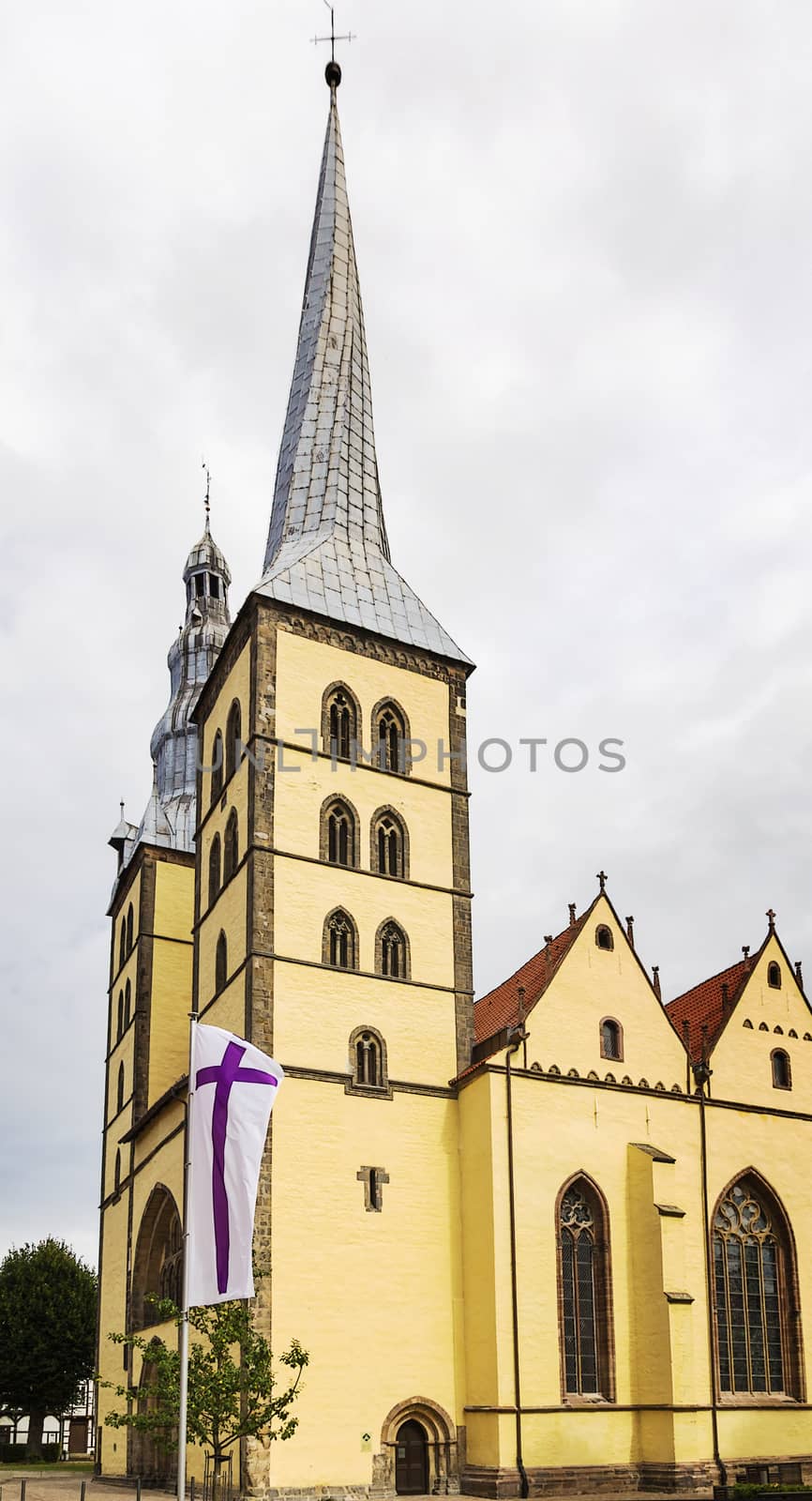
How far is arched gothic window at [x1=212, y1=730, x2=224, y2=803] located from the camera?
3584 cm

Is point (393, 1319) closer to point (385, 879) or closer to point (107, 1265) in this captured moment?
point (385, 879)

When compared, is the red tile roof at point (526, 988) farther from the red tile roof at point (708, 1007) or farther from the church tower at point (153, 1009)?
the church tower at point (153, 1009)

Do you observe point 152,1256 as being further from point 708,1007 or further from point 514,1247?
point 708,1007

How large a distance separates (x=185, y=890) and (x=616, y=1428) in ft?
72.1

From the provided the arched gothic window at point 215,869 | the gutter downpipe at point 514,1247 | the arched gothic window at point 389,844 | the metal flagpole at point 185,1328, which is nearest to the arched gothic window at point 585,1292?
the gutter downpipe at point 514,1247

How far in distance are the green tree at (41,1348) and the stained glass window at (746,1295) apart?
3130 cm

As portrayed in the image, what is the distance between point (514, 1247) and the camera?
98.3 ft

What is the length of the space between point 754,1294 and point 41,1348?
3281 centimetres

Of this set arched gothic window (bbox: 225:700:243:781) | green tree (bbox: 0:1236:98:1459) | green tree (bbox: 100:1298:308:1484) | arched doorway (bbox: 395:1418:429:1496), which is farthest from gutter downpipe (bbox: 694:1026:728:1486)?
green tree (bbox: 0:1236:98:1459)

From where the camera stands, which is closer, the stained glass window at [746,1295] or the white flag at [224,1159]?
the white flag at [224,1159]

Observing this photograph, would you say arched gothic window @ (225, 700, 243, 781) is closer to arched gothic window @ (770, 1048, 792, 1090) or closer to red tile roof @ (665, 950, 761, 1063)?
red tile roof @ (665, 950, 761, 1063)

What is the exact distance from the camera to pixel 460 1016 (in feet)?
109

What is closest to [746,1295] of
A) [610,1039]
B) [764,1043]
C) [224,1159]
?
[764,1043]

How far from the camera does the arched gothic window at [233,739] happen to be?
34.4 meters
